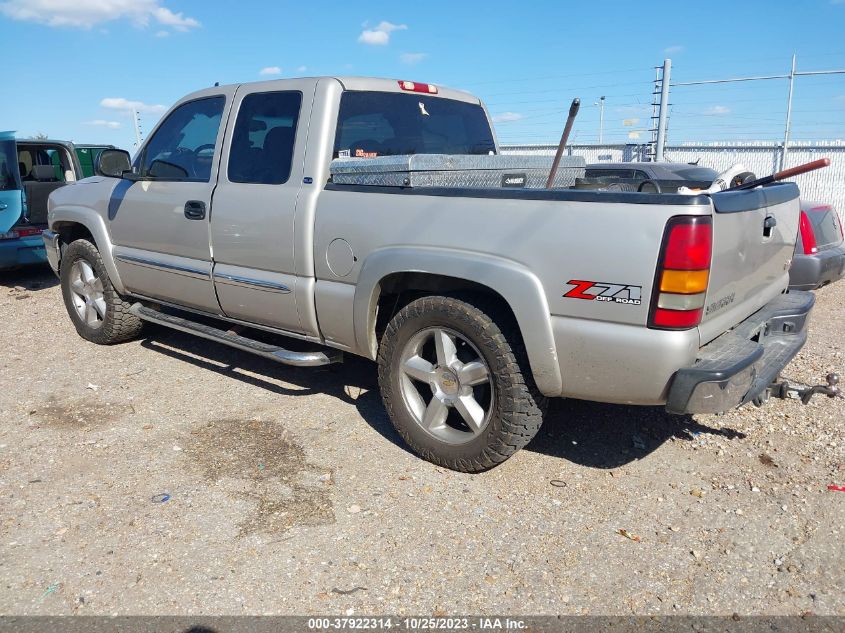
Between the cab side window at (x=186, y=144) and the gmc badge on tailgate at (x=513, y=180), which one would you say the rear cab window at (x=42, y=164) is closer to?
the cab side window at (x=186, y=144)

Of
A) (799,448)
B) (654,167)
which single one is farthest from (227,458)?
(654,167)

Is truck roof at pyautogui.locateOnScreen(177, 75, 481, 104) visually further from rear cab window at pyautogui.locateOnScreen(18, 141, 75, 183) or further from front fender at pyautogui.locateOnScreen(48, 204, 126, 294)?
rear cab window at pyautogui.locateOnScreen(18, 141, 75, 183)

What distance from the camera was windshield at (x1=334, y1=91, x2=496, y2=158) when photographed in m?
3.99

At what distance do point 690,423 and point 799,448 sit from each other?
59 centimetres

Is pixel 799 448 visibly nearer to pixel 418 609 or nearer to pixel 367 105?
pixel 418 609

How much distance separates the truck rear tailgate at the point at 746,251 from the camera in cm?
281

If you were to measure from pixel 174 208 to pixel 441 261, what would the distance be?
2.31 metres

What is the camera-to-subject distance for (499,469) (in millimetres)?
3559

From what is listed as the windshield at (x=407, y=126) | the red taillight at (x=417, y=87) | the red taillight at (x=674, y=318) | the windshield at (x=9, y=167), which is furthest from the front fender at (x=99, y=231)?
the red taillight at (x=674, y=318)

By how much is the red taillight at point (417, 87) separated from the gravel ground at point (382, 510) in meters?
2.06

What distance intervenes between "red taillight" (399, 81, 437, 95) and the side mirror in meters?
2.21

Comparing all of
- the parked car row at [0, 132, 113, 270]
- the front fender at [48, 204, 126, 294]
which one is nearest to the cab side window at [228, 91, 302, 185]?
the front fender at [48, 204, 126, 294]

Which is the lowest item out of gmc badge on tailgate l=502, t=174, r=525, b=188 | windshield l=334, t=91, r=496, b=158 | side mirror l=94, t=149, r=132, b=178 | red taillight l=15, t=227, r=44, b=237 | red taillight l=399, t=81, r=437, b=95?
red taillight l=15, t=227, r=44, b=237

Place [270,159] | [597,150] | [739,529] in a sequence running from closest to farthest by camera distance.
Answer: [739,529]
[270,159]
[597,150]
